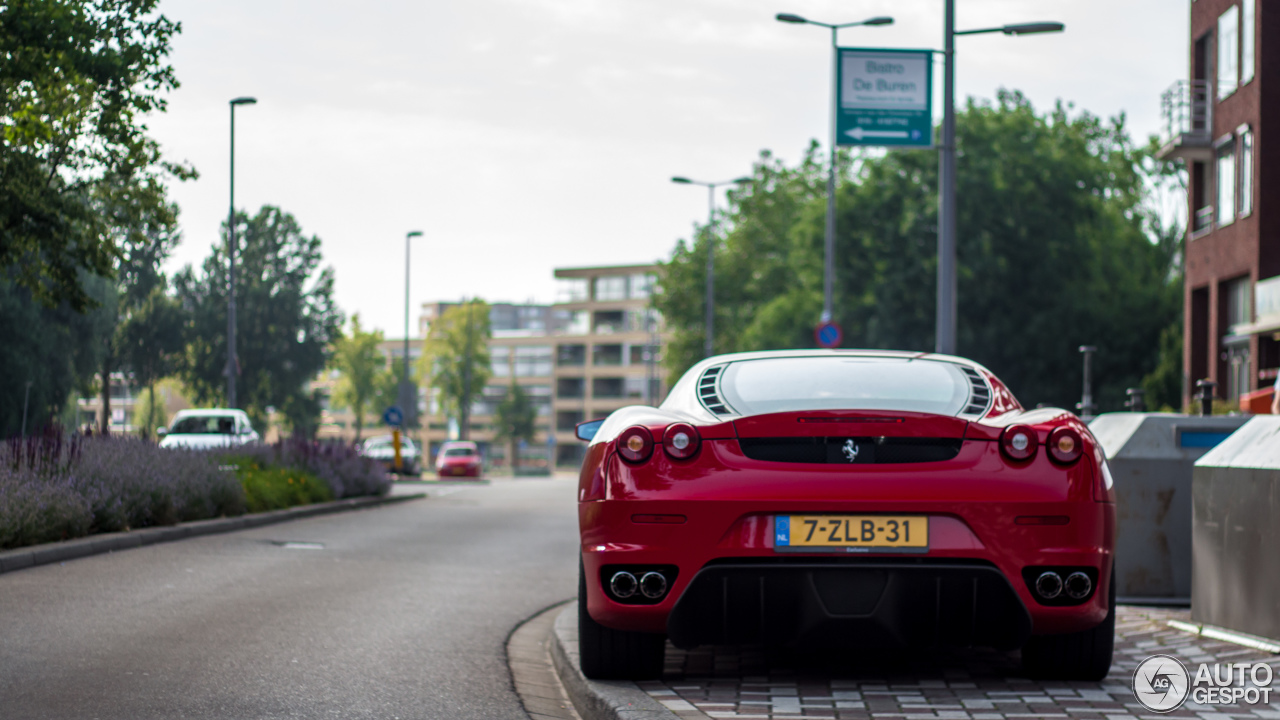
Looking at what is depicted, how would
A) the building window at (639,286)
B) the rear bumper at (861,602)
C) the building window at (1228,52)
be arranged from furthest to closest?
the building window at (639,286) → the building window at (1228,52) → the rear bumper at (861,602)

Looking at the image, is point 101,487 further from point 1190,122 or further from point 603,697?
point 1190,122

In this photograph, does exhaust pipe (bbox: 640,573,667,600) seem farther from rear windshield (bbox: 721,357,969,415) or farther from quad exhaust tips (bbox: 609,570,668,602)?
rear windshield (bbox: 721,357,969,415)

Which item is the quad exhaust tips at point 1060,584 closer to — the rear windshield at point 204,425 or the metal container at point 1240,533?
the metal container at point 1240,533

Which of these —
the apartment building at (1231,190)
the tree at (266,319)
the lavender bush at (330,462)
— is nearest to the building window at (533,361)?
the tree at (266,319)

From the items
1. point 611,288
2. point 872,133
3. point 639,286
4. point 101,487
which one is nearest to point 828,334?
point 872,133

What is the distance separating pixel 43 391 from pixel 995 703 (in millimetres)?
32897

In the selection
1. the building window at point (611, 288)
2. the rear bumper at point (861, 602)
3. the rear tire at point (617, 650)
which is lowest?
the rear tire at point (617, 650)

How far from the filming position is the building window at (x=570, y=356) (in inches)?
5054

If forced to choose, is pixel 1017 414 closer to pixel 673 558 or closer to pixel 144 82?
pixel 673 558

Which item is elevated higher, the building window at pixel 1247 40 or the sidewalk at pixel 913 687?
the building window at pixel 1247 40

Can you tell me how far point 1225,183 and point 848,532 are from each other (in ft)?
105

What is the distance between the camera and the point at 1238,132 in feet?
108

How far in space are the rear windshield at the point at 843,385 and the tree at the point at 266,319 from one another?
64.1m

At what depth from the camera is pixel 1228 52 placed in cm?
3388
